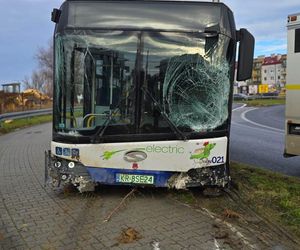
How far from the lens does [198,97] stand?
6551mm

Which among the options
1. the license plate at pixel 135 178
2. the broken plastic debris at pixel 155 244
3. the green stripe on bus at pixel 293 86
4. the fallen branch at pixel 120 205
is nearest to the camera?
the broken plastic debris at pixel 155 244

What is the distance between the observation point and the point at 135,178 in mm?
6570

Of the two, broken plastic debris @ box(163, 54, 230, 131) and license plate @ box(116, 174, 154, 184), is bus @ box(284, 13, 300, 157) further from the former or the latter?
license plate @ box(116, 174, 154, 184)

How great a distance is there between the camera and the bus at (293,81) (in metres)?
8.15

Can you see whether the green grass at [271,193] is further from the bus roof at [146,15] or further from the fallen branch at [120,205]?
the bus roof at [146,15]

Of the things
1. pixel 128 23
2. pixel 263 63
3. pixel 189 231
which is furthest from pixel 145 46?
pixel 263 63

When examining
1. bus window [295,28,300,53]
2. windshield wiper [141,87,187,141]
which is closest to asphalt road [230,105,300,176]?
bus window [295,28,300,53]

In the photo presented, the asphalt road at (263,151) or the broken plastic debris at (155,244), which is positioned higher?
the asphalt road at (263,151)

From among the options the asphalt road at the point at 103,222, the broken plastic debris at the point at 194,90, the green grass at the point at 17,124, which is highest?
the broken plastic debris at the point at 194,90

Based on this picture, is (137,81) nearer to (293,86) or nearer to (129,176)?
(129,176)

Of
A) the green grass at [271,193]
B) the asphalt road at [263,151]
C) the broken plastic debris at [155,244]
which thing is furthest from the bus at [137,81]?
the asphalt road at [263,151]

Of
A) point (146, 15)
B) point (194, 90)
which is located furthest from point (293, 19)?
point (146, 15)

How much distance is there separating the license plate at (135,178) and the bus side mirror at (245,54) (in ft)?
6.57

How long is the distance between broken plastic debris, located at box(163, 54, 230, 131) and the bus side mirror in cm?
23
